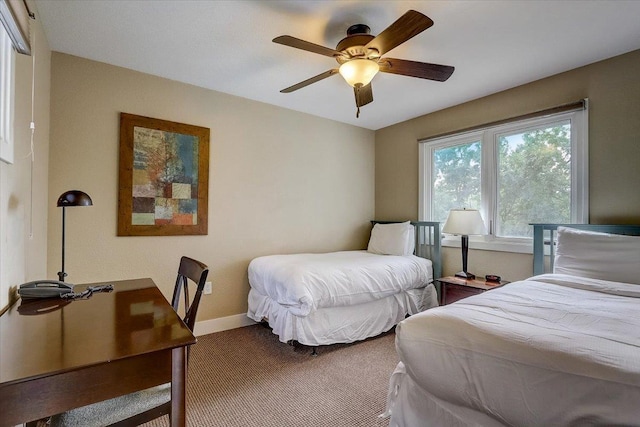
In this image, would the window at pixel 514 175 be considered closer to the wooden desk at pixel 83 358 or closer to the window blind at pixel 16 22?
the wooden desk at pixel 83 358

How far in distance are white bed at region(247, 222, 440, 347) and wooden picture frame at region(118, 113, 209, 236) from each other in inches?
33.9

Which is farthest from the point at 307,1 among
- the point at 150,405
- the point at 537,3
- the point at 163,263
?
the point at 163,263

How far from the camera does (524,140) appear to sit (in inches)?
113

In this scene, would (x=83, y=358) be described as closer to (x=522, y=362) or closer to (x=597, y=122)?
(x=522, y=362)

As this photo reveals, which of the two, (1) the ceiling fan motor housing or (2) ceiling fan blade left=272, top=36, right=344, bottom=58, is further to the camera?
(1) the ceiling fan motor housing

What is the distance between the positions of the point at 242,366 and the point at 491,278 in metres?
2.40

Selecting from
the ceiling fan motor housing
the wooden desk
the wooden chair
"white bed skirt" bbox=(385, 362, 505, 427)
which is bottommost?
"white bed skirt" bbox=(385, 362, 505, 427)

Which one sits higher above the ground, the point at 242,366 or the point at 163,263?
the point at 163,263

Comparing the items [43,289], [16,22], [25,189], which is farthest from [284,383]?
[16,22]

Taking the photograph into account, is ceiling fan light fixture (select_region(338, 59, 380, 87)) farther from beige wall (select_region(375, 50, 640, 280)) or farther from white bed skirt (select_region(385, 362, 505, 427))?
white bed skirt (select_region(385, 362, 505, 427))

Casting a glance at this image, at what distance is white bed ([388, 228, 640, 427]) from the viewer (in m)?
0.84

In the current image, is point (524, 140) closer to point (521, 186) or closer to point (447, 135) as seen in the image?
point (521, 186)

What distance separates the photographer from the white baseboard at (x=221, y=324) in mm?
2900

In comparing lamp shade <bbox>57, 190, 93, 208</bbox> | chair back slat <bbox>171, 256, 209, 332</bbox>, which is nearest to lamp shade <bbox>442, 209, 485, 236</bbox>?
chair back slat <bbox>171, 256, 209, 332</bbox>
